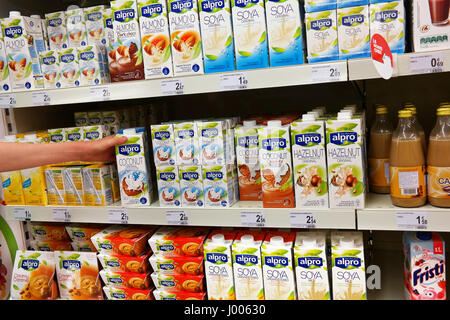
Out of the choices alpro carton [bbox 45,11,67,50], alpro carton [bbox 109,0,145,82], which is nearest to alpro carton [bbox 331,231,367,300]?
alpro carton [bbox 109,0,145,82]

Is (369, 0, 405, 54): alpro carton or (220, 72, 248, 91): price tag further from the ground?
(369, 0, 405, 54): alpro carton

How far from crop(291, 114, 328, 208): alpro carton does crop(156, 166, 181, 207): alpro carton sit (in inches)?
18.8


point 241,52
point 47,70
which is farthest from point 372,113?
point 47,70

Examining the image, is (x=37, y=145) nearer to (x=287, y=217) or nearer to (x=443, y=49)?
(x=287, y=217)

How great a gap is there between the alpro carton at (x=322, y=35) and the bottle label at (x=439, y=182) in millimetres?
506

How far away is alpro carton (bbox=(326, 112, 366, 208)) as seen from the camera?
4.33ft

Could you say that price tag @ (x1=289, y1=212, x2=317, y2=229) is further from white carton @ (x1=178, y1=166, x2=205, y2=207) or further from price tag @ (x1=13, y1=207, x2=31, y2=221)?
price tag @ (x1=13, y1=207, x2=31, y2=221)

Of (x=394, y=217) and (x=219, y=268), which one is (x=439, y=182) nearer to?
(x=394, y=217)

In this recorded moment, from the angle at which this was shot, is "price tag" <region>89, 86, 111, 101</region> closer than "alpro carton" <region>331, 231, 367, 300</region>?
No

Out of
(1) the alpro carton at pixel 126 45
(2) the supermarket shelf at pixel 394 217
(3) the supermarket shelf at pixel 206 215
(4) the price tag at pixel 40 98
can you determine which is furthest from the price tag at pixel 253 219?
(4) the price tag at pixel 40 98

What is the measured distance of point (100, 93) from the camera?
5.24 feet

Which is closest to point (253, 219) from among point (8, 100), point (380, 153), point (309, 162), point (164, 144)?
point (309, 162)

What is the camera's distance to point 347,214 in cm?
137

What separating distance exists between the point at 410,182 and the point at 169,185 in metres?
0.89
